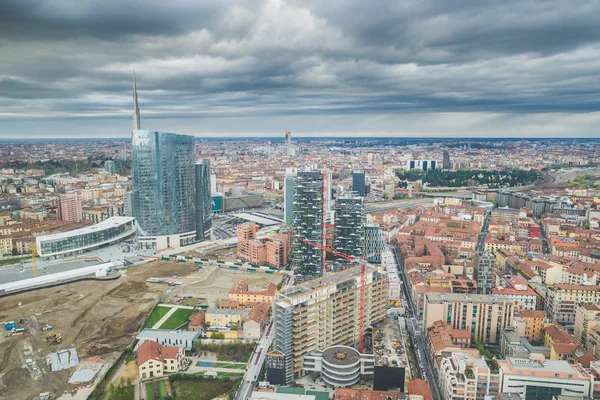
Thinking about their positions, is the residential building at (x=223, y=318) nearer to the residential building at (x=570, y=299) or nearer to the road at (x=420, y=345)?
the road at (x=420, y=345)

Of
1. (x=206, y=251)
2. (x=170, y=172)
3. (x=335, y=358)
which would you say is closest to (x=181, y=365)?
(x=335, y=358)

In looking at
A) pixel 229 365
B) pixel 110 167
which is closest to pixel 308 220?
pixel 229 365

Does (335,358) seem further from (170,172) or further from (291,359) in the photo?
(170,172)

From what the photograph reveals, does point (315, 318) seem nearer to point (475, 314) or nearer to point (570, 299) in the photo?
point (475, 314)

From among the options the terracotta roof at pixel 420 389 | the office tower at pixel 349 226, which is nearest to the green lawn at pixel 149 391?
the terracotta roof at pixel 420 389

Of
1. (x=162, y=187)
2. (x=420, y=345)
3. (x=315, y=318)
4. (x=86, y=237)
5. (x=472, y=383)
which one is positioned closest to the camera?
(x=472, y=383)

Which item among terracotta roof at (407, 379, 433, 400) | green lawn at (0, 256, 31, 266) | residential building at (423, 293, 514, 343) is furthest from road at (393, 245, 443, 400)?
green lawn at (0, 256, 31, 266)
